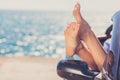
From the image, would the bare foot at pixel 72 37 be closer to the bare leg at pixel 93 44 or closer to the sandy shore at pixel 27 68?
the bare leg at pixel 93 44

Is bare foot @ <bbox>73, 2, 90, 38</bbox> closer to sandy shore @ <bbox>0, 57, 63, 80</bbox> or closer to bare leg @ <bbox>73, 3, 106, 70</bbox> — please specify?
bare leg @ <bbox>73, 3, 106, 70</bbox>

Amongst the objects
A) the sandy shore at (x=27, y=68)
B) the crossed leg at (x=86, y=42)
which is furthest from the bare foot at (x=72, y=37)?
the sandy shore at (x=27, y=68)

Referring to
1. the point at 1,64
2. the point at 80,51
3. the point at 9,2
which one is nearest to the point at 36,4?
the point at 9,2

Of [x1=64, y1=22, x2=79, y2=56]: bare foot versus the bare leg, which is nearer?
A: the bare leg

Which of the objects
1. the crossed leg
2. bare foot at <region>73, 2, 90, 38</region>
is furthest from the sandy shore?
the crossed leg

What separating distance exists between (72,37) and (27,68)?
587 centimetres

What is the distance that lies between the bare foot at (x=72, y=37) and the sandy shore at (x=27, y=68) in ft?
14.3

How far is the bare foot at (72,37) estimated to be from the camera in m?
2.69

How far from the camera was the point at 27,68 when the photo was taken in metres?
8.49

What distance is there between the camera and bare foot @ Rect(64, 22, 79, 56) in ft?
8.81

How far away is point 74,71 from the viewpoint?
2.28 metres

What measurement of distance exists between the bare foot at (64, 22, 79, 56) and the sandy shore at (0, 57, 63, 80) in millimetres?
4370

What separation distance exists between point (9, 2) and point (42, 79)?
166 ft

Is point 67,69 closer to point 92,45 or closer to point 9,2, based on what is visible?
point 92,45
